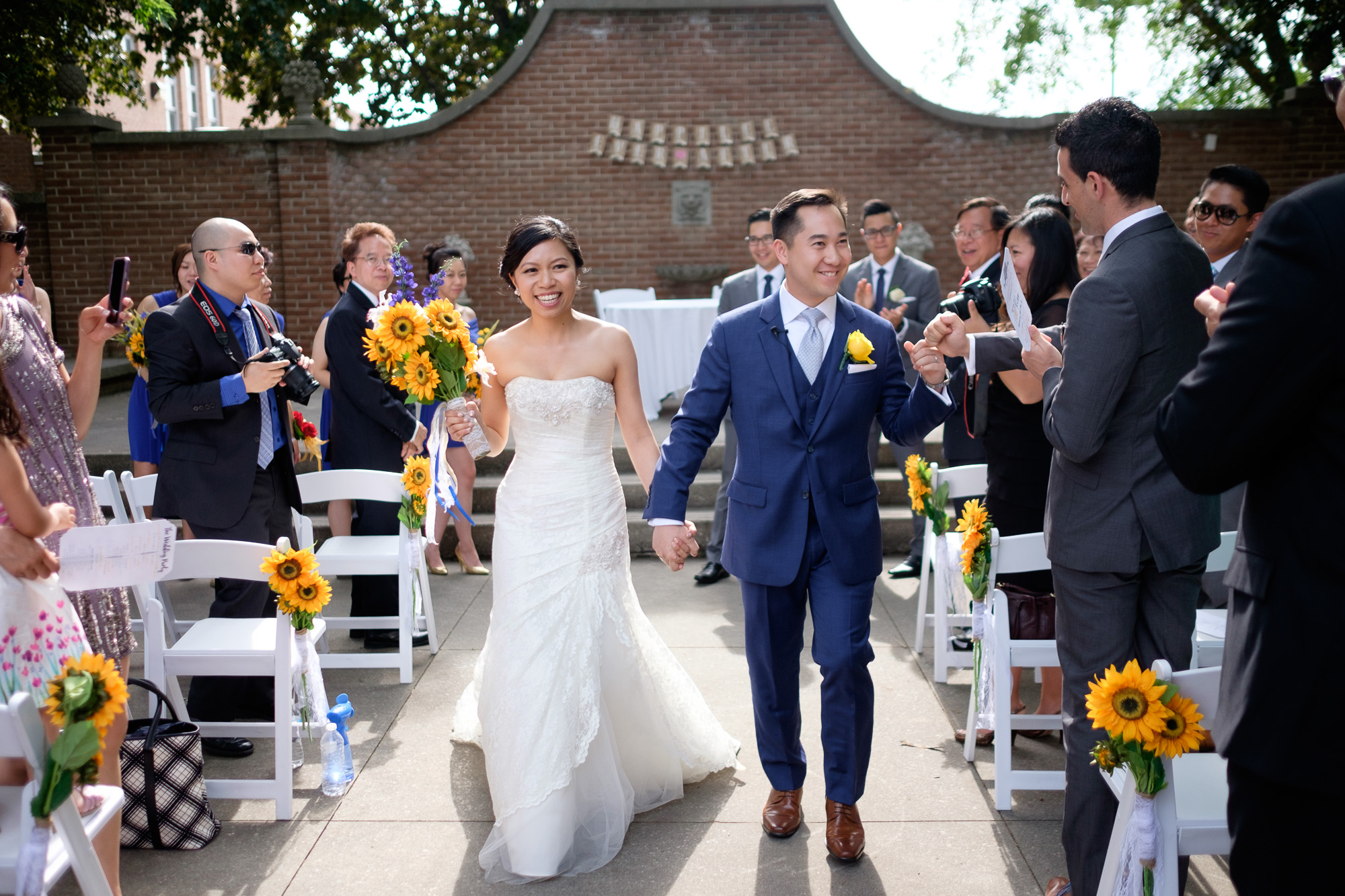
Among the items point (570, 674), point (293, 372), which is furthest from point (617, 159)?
point (570, 674)

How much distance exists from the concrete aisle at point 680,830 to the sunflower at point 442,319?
180cm

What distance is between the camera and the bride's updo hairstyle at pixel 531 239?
12.6 feet

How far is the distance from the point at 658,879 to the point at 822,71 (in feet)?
39.1

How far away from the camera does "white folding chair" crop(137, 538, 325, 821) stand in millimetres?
3773

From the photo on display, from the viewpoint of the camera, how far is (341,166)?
13.2 metres

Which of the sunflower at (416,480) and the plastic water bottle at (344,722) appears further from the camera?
the sunflower at (416,480)

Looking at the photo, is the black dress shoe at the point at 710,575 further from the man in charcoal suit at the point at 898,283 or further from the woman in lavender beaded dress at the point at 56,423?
the woman in lavender beaded dress at the point at 56,423

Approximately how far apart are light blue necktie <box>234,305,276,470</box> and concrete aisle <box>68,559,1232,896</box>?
1275 millimetres

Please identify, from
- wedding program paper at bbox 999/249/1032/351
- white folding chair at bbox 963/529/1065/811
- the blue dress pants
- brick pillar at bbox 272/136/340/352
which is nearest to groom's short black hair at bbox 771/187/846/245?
wedding program paper at bbox 999/249/1032/351

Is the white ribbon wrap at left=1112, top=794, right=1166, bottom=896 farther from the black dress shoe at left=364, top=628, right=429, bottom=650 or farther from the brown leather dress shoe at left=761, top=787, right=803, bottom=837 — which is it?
the black dress shoe at left=364, top=628, right=429, bottom=650

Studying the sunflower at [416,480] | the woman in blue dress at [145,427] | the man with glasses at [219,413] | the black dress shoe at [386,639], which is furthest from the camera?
the woman in blue dress at [145,427]

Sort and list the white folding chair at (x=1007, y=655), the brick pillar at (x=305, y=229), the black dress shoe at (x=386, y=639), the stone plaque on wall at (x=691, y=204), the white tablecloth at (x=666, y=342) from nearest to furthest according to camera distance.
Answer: the white folding chair at (x=1007, y=655) → the black dress shoe at (x=386, y=639) → the white tablecloth at (x=666, y=342) → the brick pillar at (x=305, y=229) → the stone plaque on wall at (x=691, y=204)

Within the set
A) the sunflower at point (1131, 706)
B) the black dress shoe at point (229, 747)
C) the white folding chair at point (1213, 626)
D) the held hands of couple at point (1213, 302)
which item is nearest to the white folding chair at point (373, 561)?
the black dress shoe at point (229, 747)

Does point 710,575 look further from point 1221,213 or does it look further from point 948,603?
point 1221,213
